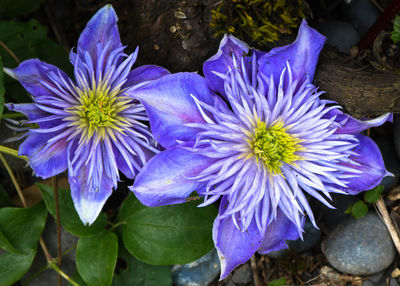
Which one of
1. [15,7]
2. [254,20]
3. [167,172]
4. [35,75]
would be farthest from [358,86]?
[15,7]

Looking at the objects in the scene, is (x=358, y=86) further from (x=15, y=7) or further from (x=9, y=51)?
(x=15, y=7)

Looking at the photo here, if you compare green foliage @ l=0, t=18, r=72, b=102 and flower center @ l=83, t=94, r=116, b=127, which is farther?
green foliage @ l=0, t=18, r=72, b=102

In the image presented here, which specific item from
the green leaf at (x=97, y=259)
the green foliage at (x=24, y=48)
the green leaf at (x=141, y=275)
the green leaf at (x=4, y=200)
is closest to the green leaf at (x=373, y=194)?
the green leaf at (x=141, y=275)

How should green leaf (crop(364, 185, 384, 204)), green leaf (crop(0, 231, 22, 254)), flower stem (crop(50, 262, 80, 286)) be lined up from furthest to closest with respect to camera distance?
green leaf (crop(364, 185, 384, 204))
flower stem (crop(50, 262, 80, 286))
green leaf (crop(0, 231, 22, 254))

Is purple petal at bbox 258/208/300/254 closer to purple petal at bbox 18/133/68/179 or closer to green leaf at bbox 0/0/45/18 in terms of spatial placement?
purple petal at bbox 18/133/68/179

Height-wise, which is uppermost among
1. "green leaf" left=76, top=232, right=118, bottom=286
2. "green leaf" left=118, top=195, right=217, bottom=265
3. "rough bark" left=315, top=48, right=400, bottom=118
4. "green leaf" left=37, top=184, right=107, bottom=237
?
"rough bark" left=315, top=48, right=400, bottom=118

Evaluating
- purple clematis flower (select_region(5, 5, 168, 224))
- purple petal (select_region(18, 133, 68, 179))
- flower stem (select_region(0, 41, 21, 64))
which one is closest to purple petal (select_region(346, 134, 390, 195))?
purple clematis flower (select_region(5, 5, 168, 224))
